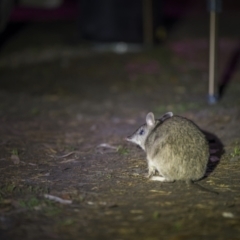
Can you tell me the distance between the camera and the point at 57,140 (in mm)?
9445

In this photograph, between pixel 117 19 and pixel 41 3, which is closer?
pixel 117 19

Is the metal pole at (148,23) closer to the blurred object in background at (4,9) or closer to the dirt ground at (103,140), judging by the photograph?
the dirt ground at (103,140)

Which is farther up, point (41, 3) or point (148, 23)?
point (41, 3)

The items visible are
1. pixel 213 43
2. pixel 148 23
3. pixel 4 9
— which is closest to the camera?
pixel 213 43

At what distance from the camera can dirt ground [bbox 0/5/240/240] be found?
233 inches

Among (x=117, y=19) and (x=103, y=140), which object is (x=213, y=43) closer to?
(x=103, y=140)

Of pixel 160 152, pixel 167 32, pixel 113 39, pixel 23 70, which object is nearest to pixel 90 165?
pixel 160 152

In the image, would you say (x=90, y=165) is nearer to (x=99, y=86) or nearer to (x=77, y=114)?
(x=77, y=114)

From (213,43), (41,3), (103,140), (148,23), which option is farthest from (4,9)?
(41,3)

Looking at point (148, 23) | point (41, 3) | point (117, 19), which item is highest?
point (41, 3)

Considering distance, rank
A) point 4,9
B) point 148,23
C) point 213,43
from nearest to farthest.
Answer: point 213,43 < point 4,9 < point 148,23

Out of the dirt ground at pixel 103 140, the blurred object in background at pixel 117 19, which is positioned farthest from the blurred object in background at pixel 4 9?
the blurred object in background at pixel 117 19

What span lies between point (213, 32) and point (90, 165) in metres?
4.41

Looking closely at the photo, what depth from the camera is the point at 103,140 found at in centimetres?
939
